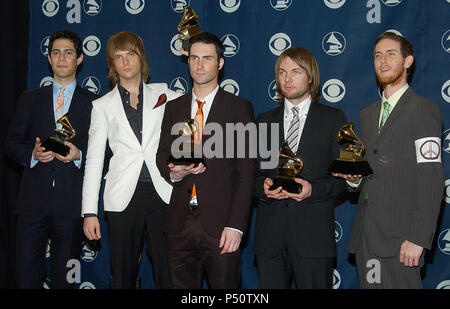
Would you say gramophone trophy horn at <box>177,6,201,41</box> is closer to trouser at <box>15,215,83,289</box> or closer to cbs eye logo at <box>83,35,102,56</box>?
cbs eye logo at <box>83,35,102,56</box>

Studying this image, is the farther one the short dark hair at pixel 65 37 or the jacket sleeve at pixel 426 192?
the short dark hair at pixel 65 37

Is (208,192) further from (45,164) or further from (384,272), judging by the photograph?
(45,164)

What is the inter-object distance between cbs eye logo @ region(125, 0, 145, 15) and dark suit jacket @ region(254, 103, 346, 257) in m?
2.34

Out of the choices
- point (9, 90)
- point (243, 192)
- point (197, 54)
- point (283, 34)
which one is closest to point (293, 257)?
point (243, 192)

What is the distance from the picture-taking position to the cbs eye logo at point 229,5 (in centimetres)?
421

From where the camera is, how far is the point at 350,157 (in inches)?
106

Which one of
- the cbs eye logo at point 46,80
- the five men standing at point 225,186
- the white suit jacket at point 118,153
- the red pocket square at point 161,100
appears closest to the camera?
the five men standing at point 225,186

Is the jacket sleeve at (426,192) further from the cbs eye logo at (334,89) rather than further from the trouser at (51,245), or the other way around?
the trouser at (51,245)

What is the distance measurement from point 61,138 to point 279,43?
2164 mm

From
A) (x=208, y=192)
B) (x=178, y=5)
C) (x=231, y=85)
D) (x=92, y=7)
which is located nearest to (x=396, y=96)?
(x=208, y=192)

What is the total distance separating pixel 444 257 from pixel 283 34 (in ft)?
8.17

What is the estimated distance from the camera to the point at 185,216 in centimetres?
278

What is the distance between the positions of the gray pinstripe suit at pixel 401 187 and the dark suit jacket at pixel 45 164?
6.87 ft

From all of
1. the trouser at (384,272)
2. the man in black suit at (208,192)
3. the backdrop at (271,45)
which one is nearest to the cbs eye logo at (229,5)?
the backdrop at (271,45)
